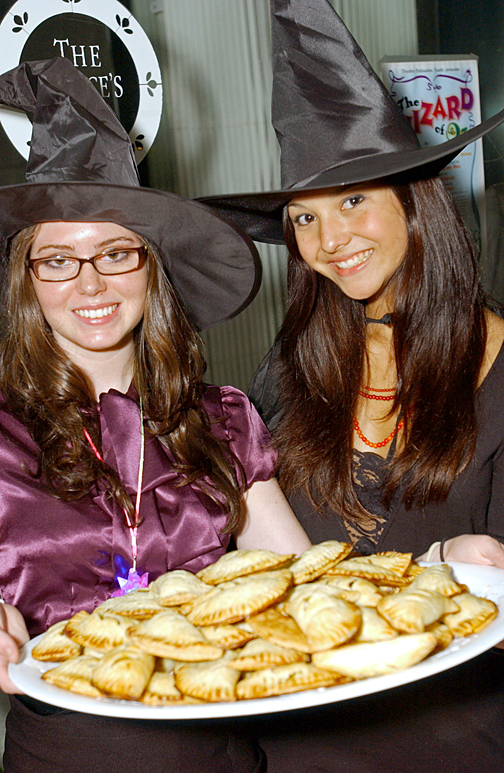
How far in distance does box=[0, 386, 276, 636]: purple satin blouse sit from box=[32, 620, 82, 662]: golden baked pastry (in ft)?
1.11

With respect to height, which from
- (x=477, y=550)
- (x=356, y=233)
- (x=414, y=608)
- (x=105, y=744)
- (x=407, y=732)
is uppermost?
(x=356, y=233)

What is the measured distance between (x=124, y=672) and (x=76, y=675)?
0.36 ft

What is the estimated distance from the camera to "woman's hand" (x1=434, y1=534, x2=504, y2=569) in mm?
1539

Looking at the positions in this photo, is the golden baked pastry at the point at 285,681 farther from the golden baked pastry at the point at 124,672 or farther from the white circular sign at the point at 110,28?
the white circular sign at the point at 110,28

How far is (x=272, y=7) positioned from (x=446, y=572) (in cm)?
145

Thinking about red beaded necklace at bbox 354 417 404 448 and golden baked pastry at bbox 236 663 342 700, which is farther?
red beaded necklace at bbox 354 417 404 448

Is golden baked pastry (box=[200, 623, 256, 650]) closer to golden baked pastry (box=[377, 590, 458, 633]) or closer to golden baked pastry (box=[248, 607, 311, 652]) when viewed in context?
golden baked pastry (box=[248, 607, 311, 652])

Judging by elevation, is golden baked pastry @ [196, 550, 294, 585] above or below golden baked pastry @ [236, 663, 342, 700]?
above

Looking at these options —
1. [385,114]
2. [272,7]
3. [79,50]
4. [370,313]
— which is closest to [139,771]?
[370,313]

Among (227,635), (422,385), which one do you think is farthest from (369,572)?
(422,385)

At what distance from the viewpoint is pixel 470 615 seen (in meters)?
1.26

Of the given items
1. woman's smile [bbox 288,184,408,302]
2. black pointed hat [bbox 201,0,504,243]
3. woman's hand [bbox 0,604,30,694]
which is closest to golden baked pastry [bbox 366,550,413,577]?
woman's hand [bbox 0,604,30,694]

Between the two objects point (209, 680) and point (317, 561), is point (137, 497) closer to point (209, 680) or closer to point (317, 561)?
point (317, 561)

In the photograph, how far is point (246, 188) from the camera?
5398 millimetres
